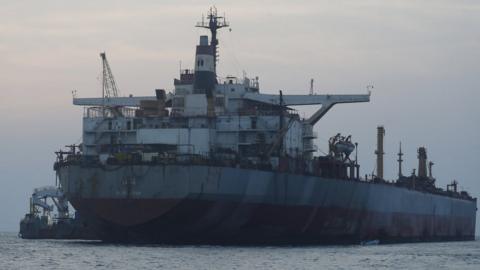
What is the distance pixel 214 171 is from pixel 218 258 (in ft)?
32.3

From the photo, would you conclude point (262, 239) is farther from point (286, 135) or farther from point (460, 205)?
point (460, 205)

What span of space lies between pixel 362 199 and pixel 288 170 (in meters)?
13.4

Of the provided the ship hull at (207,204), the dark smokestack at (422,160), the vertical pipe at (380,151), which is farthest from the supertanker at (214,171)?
the dark smokestack at (422,160)

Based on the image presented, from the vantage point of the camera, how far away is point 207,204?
70.1 metres

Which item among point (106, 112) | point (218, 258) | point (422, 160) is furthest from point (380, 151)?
point (218, 258)

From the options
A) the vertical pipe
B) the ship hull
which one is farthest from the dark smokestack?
the ship hull

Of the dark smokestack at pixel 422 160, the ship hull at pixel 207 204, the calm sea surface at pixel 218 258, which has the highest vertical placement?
the dark smokestack at pixel 422 160

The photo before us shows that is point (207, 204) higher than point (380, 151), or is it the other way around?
point (380, 151)

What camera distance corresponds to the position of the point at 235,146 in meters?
78.0

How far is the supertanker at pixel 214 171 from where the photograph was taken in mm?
70188

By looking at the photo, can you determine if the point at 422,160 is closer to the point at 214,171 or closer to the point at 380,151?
the point at 380,151

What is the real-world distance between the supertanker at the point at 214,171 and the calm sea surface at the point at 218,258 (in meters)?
2.21

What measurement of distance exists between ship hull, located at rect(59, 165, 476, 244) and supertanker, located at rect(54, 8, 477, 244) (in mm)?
55

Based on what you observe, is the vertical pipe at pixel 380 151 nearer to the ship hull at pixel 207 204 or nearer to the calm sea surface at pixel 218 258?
the ship hull at pixel 207 204
